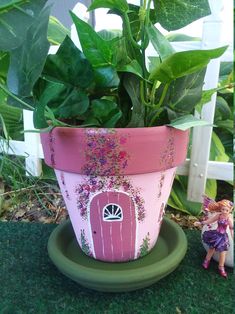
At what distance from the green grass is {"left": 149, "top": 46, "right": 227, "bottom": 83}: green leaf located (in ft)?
1.28

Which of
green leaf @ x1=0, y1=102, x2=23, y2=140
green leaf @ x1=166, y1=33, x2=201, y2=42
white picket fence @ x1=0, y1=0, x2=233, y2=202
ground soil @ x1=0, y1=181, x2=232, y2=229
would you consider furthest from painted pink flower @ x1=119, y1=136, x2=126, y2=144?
green leaf @ x1=166, y1=33, x2=201, y2=42

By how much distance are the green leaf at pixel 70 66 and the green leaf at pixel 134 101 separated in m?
0.07

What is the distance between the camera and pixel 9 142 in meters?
1.12

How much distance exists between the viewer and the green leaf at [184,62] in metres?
0.48

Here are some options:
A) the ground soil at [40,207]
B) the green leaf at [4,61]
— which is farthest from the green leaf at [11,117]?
the green leaf at [4,61]

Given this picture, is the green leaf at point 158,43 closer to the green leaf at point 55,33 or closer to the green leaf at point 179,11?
the green leaf at point 179,11

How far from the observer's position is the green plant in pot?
0.54 meters

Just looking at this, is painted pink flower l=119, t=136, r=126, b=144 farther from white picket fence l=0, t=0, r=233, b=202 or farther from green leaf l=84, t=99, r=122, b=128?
white picket fence l=0, t=0, r=233, b=202

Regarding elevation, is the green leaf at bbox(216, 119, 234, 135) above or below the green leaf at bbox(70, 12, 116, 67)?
below

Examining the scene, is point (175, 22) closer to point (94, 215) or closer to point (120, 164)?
point (120, 164)

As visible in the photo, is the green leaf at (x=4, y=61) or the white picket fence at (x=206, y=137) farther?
the white picket fence at (x=206, y=137)

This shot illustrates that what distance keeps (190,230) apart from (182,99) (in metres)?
0.42

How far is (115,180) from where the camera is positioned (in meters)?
0.57

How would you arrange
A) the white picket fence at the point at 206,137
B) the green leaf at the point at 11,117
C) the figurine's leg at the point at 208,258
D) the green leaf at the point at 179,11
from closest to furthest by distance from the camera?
the green leaf at the point at 179,11 → the figurine's leg at the point at 208,258 → the white picket fence at the point at 206,137 → the green leaf at the point at 11,117
